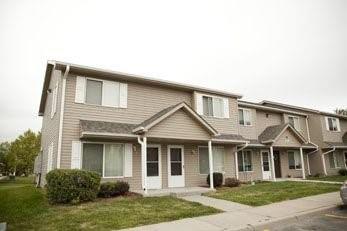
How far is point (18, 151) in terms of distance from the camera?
44562 millimetres

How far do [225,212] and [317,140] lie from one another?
22.1m

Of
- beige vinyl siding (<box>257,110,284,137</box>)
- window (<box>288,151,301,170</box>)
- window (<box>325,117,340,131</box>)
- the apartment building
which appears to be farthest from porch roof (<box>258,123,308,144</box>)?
window (<box>325,117,340,131</box>)

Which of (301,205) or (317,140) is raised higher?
(317,140)

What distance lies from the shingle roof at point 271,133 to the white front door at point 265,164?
134 centimetres

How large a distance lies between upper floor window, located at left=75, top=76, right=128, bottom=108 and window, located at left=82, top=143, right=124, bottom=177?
7.62 ft

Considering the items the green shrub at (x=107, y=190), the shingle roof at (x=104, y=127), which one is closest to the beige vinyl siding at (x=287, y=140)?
the shingle roof at (x=104, y=127)

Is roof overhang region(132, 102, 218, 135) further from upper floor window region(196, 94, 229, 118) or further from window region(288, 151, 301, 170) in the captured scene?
window region(288, 151, 301, 170)

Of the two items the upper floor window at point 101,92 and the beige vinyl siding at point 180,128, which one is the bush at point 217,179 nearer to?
the beige vinyl siding at point 180,128

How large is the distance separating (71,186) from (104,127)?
3.69 m

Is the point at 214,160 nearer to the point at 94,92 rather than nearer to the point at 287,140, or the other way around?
the point at 287,140

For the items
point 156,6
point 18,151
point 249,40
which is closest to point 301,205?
point 249,40

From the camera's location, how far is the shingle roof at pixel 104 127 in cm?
1383

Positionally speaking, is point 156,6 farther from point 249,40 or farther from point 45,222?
point 45,222

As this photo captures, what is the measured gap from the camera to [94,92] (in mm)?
15234
